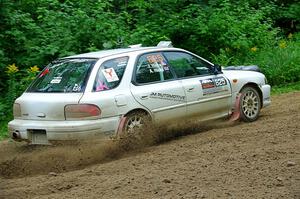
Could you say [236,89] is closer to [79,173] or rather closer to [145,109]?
[145,109]

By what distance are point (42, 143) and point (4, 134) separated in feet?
9.30

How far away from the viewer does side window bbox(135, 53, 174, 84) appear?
8422 mm

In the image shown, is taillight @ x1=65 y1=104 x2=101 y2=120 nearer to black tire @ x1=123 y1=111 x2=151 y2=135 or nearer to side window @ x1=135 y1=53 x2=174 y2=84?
black tire @ x1=123 y1=111 x2=151 y2=135

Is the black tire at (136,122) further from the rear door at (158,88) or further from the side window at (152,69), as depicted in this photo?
the side window at (152,69)

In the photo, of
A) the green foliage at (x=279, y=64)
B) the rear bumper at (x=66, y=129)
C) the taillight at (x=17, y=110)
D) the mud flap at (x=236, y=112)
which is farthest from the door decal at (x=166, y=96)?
the green foliage at (x=279, y=64)

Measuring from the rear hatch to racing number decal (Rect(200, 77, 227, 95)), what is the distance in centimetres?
196

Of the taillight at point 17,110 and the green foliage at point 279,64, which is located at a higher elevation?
the taillight at point 17,110

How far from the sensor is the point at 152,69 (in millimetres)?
8617

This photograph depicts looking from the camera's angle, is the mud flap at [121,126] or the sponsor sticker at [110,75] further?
the sponsor sticker at [110,75]

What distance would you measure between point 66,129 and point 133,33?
6747 millimetres

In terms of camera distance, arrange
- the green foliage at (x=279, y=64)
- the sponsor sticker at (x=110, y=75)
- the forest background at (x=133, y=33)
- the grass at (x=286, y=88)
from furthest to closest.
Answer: the green foliage at (x=279, y=64), the grass at (x=286, y=88), the forest background at (x=133, y=33), the sponsor sticker at (x=110, y=75)

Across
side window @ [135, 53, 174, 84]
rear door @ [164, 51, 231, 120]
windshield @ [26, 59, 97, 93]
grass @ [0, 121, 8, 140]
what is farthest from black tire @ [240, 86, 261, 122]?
grass @ [0, 121, 8, 140]

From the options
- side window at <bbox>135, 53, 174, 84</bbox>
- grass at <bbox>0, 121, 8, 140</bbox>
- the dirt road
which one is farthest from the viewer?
grass at <bbox>0, 121, 8, 140</bbox>

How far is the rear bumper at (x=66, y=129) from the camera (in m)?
7.52
